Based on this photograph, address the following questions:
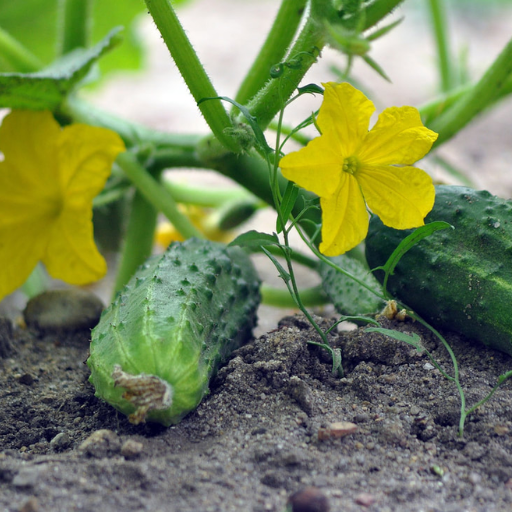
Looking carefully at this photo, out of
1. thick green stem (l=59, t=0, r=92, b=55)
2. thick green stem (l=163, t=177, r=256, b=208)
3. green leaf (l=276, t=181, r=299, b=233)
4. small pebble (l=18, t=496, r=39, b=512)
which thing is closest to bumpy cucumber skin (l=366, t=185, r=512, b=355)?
green leaf (l=276, t=181, r=299, b=233)

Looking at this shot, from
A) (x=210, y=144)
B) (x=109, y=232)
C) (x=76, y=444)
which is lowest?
(x=109, y=232)

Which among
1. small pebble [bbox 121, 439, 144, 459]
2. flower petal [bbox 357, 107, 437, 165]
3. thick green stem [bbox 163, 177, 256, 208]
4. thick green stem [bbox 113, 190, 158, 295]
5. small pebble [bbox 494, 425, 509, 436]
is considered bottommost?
thick green stem [bbox 163, 177, 256, 208]

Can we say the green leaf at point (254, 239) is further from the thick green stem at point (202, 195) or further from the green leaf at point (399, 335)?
the thick green stem at point (202, 195)

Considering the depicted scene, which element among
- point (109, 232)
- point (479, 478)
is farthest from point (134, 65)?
point (479, 478)

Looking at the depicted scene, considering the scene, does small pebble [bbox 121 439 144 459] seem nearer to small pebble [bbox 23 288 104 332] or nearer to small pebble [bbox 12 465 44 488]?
small pebble [bbox 12 465 44 488]

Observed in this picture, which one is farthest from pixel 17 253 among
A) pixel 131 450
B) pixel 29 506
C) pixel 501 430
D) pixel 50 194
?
pixel 501 430

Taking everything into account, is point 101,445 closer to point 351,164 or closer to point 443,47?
point 351,164

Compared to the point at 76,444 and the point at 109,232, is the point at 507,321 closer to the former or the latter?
the point at 76,444

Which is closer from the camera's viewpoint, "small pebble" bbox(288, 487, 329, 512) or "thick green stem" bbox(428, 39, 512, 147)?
"small pebble" bbox(288, 487, 329, 512)
